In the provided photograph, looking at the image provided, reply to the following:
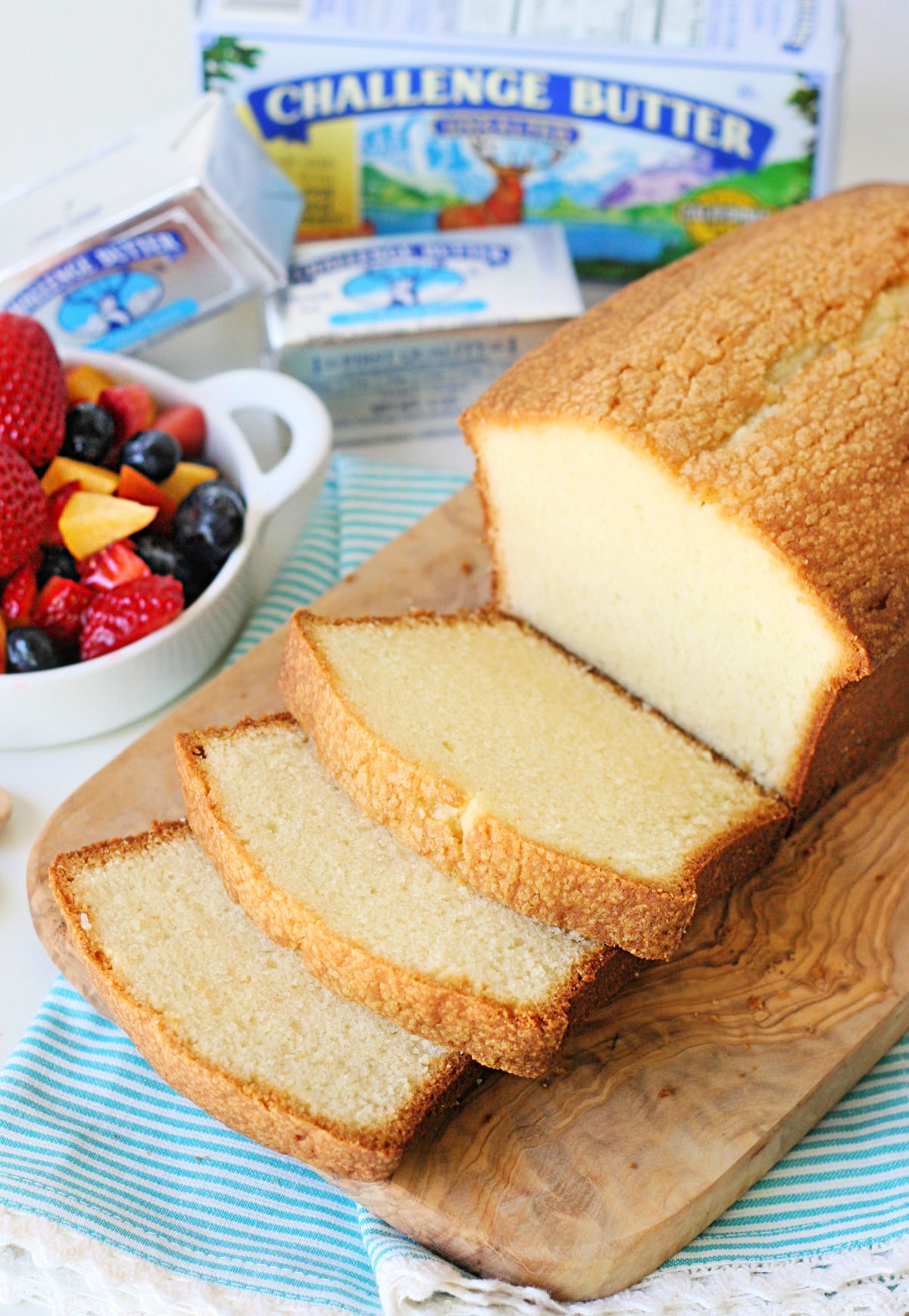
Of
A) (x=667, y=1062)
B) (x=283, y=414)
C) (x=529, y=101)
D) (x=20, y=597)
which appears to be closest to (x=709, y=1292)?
(x=667, y=1062)

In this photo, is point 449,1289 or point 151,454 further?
point 151,454

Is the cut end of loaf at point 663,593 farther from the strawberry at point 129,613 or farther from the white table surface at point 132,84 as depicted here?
the white table surface at point 132,84

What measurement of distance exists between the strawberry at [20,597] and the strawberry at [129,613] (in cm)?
12

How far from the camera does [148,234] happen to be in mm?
3281

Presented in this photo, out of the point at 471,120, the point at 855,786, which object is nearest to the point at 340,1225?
the point at 855,786

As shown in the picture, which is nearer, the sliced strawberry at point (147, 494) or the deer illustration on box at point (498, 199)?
the sliced strawberry at point (147, 494)

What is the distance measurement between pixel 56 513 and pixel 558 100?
5.79 ft

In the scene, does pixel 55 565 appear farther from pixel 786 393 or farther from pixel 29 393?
pixel 786 393

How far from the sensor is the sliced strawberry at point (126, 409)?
10.2 feet

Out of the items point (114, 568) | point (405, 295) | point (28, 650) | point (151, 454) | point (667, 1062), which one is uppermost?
point (405, 295)

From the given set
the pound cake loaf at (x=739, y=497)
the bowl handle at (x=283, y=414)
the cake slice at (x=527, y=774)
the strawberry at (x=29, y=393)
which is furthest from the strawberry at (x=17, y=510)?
the pound cake loaf at (x=739, y=497)

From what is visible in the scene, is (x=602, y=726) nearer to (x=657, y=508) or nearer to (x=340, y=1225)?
(x=657, y=508)

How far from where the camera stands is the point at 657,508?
8.23 ft

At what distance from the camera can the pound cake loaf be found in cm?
239
